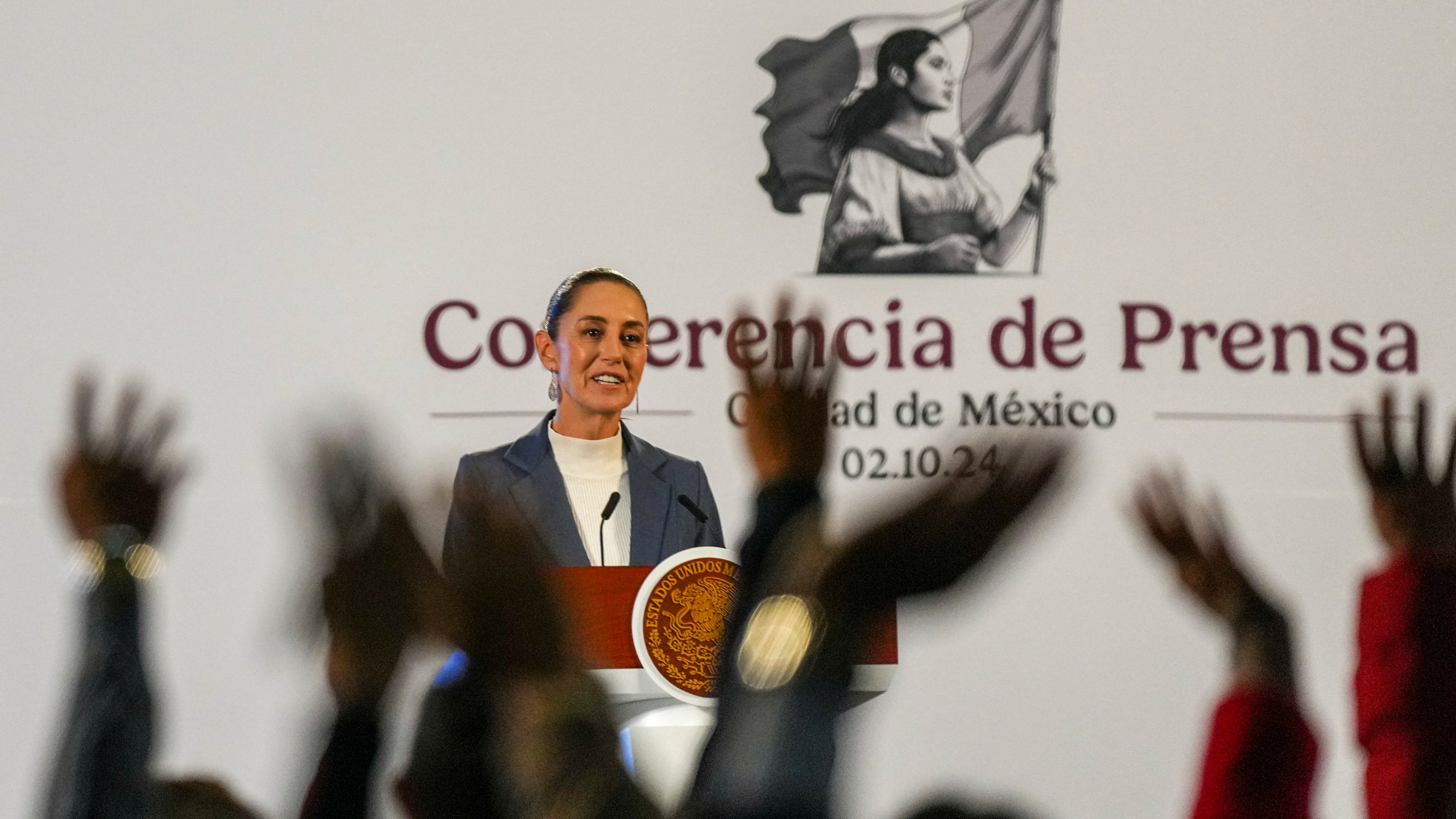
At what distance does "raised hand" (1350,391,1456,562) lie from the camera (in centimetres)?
358

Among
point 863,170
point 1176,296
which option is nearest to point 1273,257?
point 1176,296

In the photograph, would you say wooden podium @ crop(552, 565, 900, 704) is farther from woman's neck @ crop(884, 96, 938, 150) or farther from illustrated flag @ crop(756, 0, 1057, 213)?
woman's neck @ crop(884, 96, 938, 150)

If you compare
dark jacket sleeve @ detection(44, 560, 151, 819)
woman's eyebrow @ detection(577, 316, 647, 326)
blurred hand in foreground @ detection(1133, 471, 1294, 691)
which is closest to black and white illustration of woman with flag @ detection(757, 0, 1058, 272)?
blurred hand in foreground @ detection(1133, 471, 1294, 691)

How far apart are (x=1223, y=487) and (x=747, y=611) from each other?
2.79 meters

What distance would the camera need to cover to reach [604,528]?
3.03 m

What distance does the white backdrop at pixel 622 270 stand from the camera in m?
3.34

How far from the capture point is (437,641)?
1.06m

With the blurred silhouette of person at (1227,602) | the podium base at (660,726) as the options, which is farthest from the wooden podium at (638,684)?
the blurred silhouette of person at (1227,602)

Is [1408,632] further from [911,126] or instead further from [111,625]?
[111,625]

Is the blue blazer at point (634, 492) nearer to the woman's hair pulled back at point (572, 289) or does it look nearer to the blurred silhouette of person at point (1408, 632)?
the woman's hair pulled back at point (572, 289)

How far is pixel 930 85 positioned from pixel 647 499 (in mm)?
1281

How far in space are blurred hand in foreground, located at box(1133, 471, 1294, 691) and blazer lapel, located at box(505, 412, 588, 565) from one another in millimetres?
1258

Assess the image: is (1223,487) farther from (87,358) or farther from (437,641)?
(437,641)

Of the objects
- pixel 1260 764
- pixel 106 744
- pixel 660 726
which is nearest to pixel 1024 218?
pixel 1260 764
